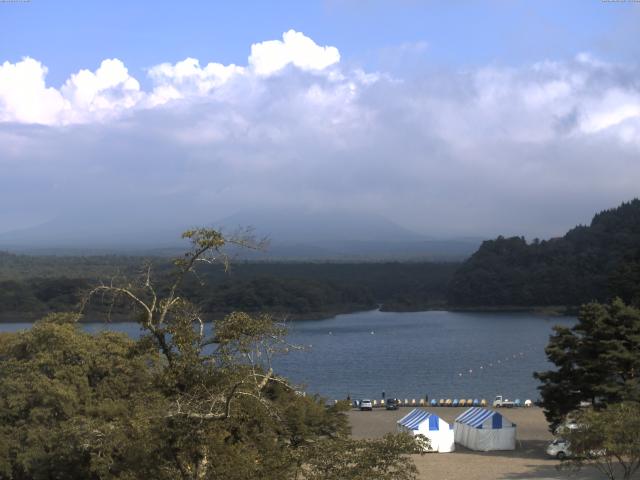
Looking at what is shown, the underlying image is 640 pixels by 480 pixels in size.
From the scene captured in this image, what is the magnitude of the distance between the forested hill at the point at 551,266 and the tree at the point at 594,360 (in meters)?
50.8

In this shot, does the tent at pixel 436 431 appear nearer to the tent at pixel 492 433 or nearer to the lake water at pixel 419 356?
the tent at pixel 492 433

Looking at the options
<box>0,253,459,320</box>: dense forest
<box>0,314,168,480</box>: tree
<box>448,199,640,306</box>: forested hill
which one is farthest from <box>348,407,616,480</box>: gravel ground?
<box>448,199,640,306</box>: forested hill

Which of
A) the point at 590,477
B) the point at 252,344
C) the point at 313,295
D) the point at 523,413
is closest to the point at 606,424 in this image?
the point at 590,477

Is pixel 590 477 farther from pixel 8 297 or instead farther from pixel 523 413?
pixel 8 297

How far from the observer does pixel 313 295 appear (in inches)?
2808

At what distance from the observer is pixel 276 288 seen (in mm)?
69500

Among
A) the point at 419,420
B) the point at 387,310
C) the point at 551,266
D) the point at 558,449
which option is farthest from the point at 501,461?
the point at 551,266

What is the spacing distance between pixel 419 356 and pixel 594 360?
88.9 ft

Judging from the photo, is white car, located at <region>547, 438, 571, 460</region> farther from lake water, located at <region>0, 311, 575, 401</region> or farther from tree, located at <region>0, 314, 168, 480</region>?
tree, located at <region>0, 314, 168, 480</region>

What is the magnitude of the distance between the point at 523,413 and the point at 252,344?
773 inches

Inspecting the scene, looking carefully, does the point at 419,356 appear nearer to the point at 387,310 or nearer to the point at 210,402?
the point at 387,310

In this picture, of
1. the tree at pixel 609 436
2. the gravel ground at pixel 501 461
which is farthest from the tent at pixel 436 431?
the tree at pixel 609 436

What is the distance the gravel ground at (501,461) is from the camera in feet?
49.7

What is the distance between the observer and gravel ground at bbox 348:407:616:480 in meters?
15.1
